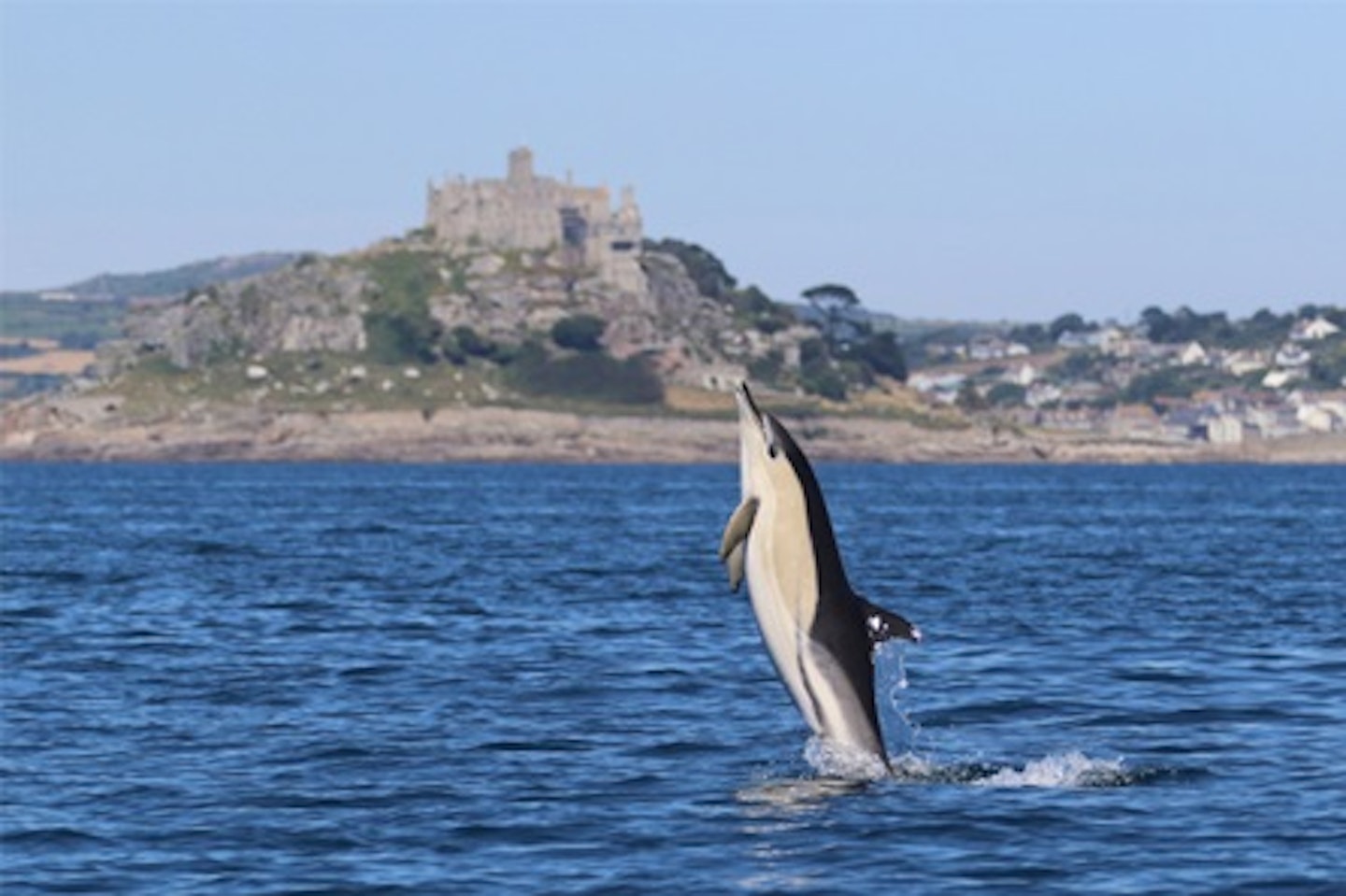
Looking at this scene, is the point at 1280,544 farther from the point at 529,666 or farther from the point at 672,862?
the point at 672,862

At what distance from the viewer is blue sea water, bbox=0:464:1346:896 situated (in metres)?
23.2

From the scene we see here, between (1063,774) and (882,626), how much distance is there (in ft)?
13.3

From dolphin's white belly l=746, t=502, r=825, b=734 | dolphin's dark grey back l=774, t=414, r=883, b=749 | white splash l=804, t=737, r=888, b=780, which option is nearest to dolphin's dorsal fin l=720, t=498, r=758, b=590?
dolphin's white belly l=746, t=502, r=825, b=734

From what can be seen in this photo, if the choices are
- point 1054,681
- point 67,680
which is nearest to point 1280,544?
point 1054,681

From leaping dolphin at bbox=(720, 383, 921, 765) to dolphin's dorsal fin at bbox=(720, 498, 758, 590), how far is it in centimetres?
2

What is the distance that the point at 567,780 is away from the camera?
27.8 metres

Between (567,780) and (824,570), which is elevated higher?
(824,570)

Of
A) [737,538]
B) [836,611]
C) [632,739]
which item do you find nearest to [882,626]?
[836,611]

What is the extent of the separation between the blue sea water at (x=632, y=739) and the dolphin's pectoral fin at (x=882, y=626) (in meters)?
1.81

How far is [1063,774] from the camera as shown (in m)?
27.8

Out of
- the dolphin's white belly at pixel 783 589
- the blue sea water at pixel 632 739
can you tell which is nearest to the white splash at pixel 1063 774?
the blue sea water at pixel 632 739

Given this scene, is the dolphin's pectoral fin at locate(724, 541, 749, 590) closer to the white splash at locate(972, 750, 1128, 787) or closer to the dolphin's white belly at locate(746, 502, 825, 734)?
Result: the dolphin's white belly at locate(746, 502, 825, 734)

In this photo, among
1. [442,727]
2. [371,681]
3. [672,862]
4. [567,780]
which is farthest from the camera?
[371,681]

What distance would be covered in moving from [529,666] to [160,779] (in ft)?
43.4
